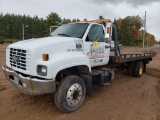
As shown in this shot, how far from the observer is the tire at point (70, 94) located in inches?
188

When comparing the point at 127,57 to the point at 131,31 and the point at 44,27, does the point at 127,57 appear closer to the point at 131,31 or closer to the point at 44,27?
the point at 131,31

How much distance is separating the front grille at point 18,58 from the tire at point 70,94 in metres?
1.04

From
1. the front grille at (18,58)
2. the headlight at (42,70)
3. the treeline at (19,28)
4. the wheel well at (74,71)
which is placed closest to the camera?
the headlight at (42,70)

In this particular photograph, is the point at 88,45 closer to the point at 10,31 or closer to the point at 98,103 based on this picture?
the point at 98,103

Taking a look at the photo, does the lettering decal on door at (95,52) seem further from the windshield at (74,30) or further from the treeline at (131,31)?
the treeline at (131,31)

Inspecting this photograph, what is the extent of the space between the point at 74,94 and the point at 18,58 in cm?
167

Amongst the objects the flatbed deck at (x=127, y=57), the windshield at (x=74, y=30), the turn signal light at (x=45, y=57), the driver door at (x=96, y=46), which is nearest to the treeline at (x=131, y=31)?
the flatbed deck at (x=127, y=57)

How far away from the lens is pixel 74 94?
16.8 ft

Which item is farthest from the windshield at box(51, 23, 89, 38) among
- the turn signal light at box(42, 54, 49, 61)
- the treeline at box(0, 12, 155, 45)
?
the treeline at box(0, 12, 155, 45)

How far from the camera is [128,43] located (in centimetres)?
5997

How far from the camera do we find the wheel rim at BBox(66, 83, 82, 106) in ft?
16.2

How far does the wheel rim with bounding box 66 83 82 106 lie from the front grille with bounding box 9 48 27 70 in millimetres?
1267

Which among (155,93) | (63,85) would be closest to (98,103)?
(63,85)

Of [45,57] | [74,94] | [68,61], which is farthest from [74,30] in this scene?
[74,94]
